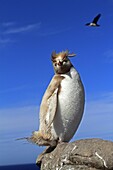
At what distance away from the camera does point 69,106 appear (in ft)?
38.2

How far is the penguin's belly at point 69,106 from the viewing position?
11.6m

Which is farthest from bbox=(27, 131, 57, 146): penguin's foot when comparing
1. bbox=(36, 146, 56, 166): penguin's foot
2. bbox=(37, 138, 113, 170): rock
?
bbox=(37, 138, 113, 170): rock

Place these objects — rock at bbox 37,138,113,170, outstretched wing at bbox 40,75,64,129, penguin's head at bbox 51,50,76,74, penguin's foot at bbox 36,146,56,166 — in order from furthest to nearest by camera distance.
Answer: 1. penguin's foot at bbox 36,146,56,166
2. penguin's head at bbox 51,50,76,74
3. outstretched wing at bbox 40,75,64,129
4. rock at bbox 37,138,113,170

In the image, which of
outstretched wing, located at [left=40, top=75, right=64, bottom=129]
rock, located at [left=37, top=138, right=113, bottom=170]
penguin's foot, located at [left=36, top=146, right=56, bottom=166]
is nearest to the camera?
rock, located at [left=37, top=138, right=113, bottom=170]

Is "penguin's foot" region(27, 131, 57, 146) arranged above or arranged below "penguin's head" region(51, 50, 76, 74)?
below

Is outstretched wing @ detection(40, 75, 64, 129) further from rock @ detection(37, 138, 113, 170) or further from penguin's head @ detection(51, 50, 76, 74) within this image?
rock @ detection(37, 138, 113, 170)

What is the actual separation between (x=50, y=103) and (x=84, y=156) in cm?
192

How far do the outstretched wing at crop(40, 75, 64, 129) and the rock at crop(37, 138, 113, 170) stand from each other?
36.9 inches

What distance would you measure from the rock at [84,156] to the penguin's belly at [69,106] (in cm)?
79

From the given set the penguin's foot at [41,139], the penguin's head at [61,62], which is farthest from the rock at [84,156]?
the penguin's head at [61,62]

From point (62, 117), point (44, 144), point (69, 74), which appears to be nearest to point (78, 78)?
point (69, 74)

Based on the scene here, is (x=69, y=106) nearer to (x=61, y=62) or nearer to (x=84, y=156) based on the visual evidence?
(x=61, y=62)

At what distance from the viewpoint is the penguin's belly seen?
11.6m

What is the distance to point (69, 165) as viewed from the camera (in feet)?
34.9
